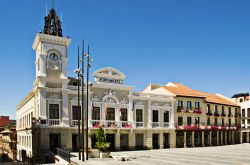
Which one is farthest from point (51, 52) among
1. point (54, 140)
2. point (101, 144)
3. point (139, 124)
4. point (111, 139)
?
point (139, 124)

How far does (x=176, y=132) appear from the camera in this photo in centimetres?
4409

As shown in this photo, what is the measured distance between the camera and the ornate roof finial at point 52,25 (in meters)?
34.4

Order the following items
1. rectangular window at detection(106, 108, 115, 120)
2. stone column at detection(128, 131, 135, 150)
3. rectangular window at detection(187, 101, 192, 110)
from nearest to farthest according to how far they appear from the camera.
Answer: rectangular window at detection(106, 108, 115, 120), stone column at detection(128, 131, 135, 150), rectangular window at detection(187, 101, 192, 110)

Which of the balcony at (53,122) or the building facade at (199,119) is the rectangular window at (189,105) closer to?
the building facade at (199,119)

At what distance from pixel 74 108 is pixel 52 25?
36.3 ft

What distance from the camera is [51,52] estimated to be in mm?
34281

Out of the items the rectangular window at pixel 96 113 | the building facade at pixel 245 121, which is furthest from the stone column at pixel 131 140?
the building facade at pixel 245 121

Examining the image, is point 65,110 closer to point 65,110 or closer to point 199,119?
point 65,110

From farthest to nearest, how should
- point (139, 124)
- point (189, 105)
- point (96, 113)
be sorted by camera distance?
point (189, 105), point (139, 124), point (96, 113)

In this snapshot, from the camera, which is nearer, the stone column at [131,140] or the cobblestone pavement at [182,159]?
the cobblestone pavement at [182,159]

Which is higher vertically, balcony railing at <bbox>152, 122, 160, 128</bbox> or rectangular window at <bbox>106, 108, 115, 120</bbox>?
rectangular window at <bbox>106, 108, 115, 120</bbox>

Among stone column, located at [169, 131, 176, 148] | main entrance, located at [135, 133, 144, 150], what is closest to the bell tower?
main entrance, located at [135, 133, 144, 150]

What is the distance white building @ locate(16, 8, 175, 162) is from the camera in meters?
32.7

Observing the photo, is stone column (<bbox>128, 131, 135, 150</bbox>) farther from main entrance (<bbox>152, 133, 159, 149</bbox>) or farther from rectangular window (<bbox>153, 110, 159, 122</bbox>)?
rectangular window (<bbox>153, 110, 159, 122</bbox>)
